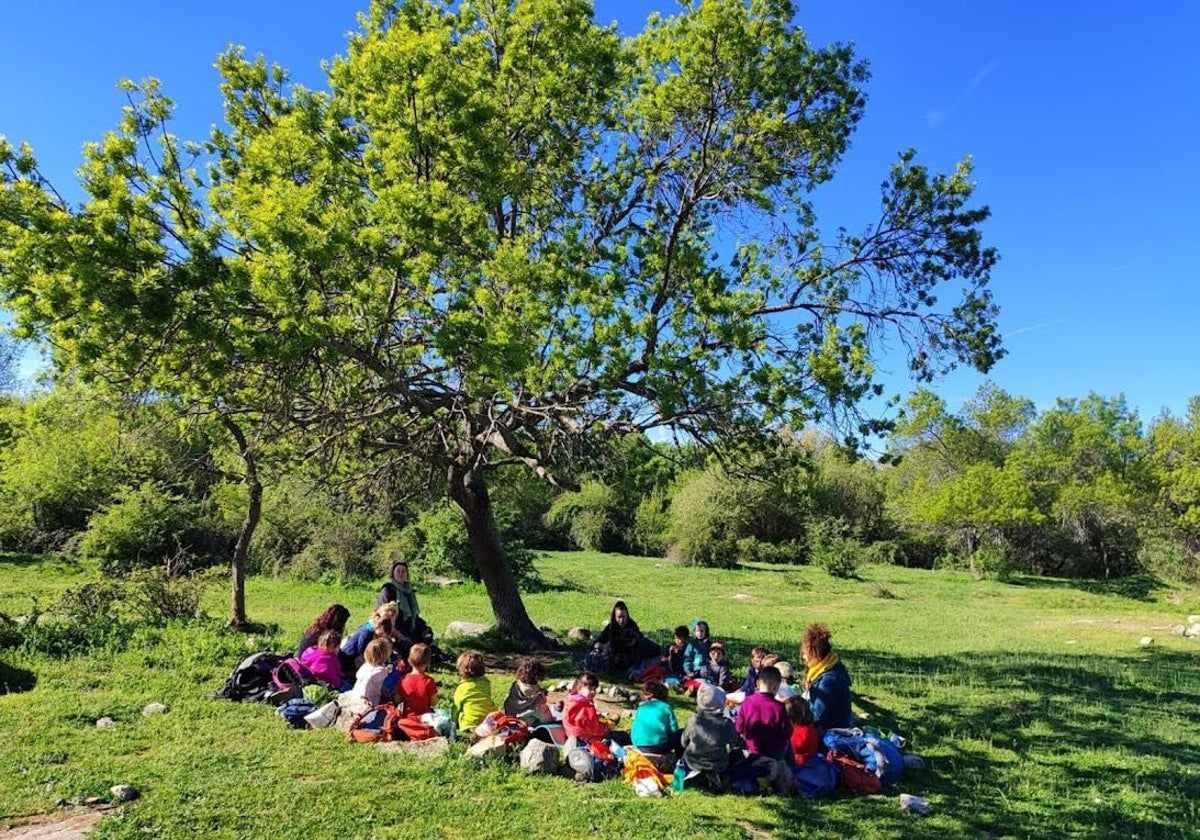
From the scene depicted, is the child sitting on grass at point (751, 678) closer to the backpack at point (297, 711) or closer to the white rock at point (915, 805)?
the white rock at point (915, 805)

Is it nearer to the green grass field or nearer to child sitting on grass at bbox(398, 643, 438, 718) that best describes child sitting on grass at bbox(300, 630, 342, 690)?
the green grass field

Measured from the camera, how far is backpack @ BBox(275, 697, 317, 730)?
7742 millimetres

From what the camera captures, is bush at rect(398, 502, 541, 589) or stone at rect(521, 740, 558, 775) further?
bush at rect(398, 502, 541, 589)

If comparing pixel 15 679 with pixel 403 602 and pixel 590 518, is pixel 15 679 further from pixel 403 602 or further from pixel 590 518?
pixel 590 518

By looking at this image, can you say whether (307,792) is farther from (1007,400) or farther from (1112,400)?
(1112,400)

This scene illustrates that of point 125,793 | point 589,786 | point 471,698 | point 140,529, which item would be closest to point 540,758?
point 589,786

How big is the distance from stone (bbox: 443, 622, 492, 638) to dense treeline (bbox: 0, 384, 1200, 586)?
2651mm

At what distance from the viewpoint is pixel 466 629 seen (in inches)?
537

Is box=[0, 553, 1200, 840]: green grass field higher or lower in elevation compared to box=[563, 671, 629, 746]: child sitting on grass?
lower

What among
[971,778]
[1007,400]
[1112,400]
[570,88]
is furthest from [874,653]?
[1112,400]

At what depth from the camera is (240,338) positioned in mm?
7137

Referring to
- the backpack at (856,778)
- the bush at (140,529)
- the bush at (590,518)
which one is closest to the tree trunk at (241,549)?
the backpack at (856,778)

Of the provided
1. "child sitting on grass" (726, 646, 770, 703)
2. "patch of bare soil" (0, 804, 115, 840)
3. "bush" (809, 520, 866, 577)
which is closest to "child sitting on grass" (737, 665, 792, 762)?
"child sitting on grass" (726, 646, 770, 703)

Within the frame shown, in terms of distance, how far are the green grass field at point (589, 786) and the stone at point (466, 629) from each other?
196 centimetres
